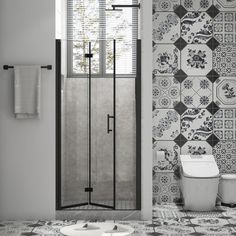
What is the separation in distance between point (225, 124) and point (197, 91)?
512 mm

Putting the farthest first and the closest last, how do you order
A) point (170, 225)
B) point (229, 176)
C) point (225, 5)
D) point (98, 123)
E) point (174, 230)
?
1. point (225, 5)
2. point (229, 176)
3. point (98, 123)
4. point (170, 225)
5. point (174, 230)

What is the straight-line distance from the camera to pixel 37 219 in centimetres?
525

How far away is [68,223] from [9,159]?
33.5 inches

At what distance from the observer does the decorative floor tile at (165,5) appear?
630 centimetres

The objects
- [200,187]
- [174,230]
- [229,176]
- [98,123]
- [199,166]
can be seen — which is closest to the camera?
[174,230]

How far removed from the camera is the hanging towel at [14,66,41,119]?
5.13 m

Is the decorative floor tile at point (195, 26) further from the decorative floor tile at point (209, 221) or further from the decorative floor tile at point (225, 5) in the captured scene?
the decorative floor tile at point (209, 221)

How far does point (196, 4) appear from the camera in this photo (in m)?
6.28

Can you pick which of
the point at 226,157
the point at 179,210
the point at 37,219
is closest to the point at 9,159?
the point at 37,219

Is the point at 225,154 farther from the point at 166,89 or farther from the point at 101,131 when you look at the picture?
the point at 101,131

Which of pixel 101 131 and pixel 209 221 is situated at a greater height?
pixel 101 131

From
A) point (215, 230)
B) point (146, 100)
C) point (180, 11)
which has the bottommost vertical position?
point (215, 230)

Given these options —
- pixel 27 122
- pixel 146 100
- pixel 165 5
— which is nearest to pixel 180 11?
pixel 165 5

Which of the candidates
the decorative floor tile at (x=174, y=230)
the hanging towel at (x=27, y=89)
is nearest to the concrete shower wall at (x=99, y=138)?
the hanging towel at (x=27, y=89)
